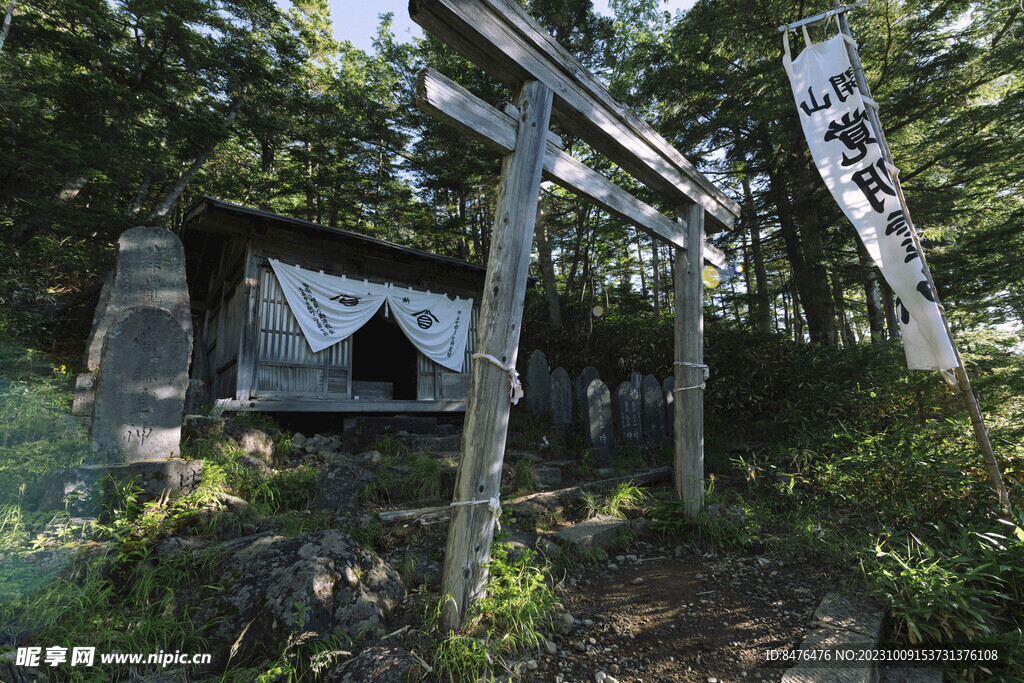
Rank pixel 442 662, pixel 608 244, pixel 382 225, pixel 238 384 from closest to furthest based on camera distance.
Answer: pixel 442 662 < pixel 238 384 < pixel 608 244 < pixel 382 225

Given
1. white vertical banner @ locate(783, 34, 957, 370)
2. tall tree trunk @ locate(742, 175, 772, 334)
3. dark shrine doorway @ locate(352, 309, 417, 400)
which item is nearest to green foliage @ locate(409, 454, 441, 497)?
white vertical banner @ locate(783, 34, 957, 370)

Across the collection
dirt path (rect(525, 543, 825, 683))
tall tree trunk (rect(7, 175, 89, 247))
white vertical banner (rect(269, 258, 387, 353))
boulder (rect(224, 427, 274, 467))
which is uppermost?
tall tree trunk (rect(7, 175, 89, 247))

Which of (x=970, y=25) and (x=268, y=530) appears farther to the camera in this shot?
(x=970, y=25)

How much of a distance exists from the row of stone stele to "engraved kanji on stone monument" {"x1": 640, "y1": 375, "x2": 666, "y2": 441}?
5.23 m

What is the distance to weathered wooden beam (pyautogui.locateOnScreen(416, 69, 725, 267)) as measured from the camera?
2.48 metres

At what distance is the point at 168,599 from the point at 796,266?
1050cm

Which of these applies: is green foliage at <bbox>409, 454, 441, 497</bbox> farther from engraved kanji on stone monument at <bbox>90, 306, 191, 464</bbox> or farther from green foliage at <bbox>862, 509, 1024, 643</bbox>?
green foliage at <bbox>862, 509, 1024, 643</bbox>

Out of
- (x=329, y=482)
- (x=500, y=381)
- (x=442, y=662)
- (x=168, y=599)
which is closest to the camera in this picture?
(x=442, y=662)

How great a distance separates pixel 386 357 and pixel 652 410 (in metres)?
7.40

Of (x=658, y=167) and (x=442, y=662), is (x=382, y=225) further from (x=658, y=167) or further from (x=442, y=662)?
(x=442, y=662)

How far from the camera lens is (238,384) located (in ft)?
22.7

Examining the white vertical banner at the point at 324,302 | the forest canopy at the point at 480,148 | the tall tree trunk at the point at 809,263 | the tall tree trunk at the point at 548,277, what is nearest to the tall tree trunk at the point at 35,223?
the forest canopy at the point at 480,148

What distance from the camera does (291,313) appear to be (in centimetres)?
757

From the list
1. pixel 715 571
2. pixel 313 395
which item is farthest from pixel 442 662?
pixel 313 395
